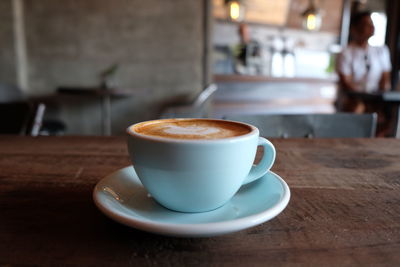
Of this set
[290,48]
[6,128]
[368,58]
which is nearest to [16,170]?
[6,128]

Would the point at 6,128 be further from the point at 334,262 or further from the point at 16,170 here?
the point at 334,262

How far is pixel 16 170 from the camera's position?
694mm

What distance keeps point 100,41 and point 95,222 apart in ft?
12.0

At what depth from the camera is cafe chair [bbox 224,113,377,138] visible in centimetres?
130

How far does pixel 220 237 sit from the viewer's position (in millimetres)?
411

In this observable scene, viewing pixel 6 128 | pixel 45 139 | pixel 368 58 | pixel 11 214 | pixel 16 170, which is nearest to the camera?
pixel 11 214

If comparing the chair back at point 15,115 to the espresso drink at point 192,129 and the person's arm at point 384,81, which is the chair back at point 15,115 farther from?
the person's arm at point 384,81

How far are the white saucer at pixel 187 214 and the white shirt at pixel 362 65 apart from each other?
348 centimetres

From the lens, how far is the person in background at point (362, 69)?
3.55m

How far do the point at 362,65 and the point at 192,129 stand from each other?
3698mm

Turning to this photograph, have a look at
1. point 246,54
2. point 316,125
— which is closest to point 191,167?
point 316,125

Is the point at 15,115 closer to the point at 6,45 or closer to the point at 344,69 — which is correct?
the point at 6,45

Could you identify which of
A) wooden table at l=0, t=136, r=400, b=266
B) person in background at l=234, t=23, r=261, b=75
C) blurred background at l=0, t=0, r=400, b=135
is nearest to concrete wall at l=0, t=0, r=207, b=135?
blurred background at l=0, t=0, r=400, b=135

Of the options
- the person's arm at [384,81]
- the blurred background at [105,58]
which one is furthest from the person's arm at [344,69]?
the blurred background at [105,58]
